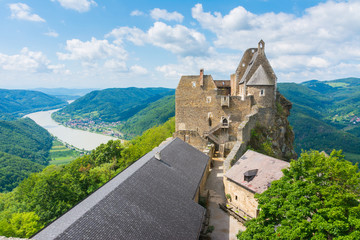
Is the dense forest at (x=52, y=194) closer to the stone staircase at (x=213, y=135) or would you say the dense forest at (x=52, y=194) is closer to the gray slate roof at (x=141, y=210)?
the stone staircase at (x=213, y=135)

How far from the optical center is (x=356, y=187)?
10547 mm

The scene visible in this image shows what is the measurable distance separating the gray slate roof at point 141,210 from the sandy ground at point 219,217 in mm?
3336

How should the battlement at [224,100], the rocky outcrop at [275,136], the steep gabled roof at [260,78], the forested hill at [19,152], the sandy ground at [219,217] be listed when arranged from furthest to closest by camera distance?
the forested hill at [19,152] < the battlement at [224,100] < the steep gabled roof at [260,78] < the rocky outcrop at [275,136] < the sandy ground at [219,217]

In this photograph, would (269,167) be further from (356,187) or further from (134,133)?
(134,133)

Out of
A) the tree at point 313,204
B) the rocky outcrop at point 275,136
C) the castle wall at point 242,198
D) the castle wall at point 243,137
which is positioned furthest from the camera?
the rocky outcrop at point 275,136

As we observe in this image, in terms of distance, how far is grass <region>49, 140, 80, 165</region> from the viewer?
121m

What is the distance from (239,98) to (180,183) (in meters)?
18.6

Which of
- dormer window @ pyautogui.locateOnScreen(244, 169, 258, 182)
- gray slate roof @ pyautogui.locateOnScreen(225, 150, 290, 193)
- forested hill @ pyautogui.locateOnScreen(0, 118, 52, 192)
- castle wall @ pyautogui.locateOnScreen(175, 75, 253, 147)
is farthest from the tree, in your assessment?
forested hill @ pyautogui.locateOnScreen(0, 118, 52, 192)

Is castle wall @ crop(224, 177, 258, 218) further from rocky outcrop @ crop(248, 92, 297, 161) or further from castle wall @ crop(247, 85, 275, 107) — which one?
castle wall @ crop(247, 85, 275, 107)

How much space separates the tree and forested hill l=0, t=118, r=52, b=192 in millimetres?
88715

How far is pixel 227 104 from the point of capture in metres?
31.4

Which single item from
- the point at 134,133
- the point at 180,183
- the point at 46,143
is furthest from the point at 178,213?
the point at 46,143

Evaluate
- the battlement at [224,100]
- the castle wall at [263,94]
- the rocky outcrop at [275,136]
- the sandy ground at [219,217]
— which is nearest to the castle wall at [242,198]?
the sandy ground at [219,217]

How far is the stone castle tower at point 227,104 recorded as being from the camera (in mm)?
30672
